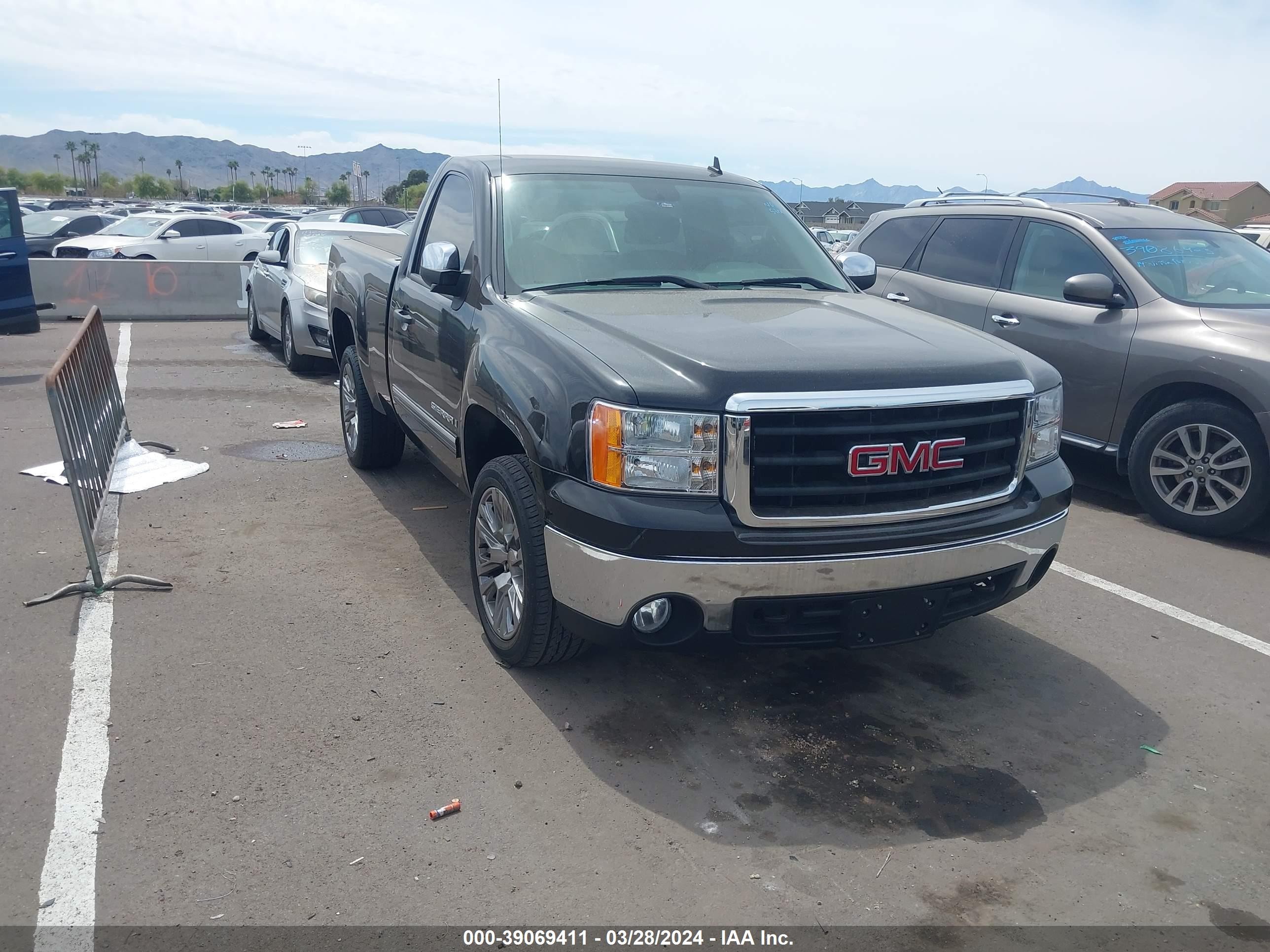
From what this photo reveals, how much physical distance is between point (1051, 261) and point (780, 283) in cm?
344

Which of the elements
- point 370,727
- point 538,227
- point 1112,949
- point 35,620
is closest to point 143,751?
point 370,727

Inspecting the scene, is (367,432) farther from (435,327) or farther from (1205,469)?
(1205,469)

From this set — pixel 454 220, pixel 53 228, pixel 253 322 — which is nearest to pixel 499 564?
pixel 454 220

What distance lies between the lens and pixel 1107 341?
22.2 ft

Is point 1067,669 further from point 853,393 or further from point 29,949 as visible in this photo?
point 29,949

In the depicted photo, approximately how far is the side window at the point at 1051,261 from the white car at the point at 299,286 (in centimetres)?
574

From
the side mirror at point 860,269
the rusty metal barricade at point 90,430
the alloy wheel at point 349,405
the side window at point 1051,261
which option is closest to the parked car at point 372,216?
the rusty metal barricade at point 90,430

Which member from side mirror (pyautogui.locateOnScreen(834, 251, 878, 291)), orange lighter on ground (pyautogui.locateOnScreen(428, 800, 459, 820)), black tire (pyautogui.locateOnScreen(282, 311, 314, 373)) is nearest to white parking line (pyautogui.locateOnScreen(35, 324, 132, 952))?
orange lighter on ground (pyautogui.locateOnScreen(428, 800, 459, 820))

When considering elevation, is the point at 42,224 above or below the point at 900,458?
above

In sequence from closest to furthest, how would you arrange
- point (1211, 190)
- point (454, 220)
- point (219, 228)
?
point (454, 220)
point (219, 228)
point (1211, 190)

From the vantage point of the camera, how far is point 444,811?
3.29 meters

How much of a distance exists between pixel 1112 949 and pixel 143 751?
3.08 meters

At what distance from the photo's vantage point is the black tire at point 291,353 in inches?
449

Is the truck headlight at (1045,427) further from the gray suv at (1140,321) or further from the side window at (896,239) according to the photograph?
the side window at (896,239)
